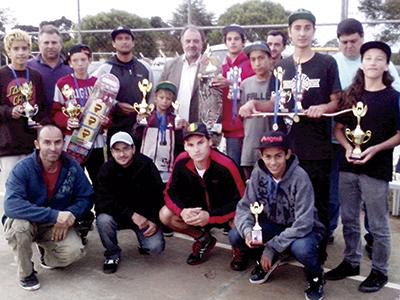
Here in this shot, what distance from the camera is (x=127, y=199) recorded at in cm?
429

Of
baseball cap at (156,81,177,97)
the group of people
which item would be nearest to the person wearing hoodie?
the group of people

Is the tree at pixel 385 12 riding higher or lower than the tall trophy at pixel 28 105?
higher

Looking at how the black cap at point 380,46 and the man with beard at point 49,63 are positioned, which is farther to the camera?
the man with beard at point 49,63

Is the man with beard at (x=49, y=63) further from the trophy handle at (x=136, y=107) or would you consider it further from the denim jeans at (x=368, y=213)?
the denim jeans at (x=368, y=213)

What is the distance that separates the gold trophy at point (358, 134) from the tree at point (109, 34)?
9802mm

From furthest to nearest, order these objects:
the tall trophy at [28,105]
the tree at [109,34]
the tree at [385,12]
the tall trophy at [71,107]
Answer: the tree at [109,34], the tree at [385,12], the tall trophy at [71,107], the tall trophy at [28,105]

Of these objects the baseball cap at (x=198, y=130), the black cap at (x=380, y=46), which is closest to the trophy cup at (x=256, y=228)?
the baseball cap at (x=198, y=130)

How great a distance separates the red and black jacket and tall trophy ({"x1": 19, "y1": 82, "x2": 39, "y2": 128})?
1.42 meters

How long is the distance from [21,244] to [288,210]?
211 cm

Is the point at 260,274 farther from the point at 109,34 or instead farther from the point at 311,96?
the point at 109,34

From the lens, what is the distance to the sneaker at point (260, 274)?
3834 mm

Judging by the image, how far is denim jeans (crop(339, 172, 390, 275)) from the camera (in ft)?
11.4

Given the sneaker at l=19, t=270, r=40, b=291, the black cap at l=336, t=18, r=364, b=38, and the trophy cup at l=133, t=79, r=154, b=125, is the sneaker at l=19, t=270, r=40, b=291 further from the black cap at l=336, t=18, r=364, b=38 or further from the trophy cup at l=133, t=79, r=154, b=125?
the black cap at l=336, t=18, r=364, b=38

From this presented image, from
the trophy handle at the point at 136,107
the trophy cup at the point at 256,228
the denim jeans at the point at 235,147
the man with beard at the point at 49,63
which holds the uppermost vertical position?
the man with beard at the point at 49,63
